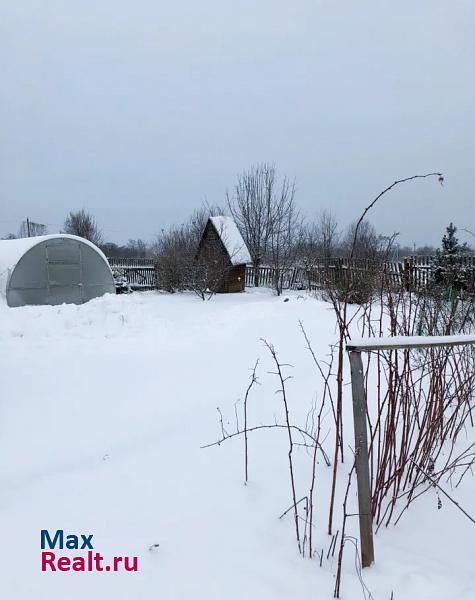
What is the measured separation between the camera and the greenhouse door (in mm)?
11555

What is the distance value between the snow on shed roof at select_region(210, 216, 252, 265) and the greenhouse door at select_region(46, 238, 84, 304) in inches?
255

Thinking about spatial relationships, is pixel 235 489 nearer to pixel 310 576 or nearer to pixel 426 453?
pixel 310 576

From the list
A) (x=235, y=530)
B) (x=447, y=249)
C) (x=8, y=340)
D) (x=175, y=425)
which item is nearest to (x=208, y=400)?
(x=175, y=425)

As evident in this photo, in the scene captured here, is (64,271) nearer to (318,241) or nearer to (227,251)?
(227,251)

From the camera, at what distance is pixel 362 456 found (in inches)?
63.6

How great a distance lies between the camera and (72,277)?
1193 centimetres

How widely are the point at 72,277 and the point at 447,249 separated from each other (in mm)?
12015

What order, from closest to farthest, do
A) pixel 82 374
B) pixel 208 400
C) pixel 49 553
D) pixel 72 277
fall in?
pixel 49 553 < pixel 208 400 < pixel 82 374 < pixel 72 277

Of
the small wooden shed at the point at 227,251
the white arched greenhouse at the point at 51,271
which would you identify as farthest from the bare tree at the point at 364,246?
the white arched greenhouse at the point at 51,271

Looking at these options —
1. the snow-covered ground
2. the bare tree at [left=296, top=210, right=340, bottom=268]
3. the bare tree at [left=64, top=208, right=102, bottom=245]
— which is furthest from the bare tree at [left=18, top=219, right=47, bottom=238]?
the snow-covered ground

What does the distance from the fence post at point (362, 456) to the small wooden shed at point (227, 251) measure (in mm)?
13848

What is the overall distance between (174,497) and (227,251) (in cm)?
1476

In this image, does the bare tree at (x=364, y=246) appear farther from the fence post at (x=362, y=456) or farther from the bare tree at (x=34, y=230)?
the bare tree at (x=34, y=230)

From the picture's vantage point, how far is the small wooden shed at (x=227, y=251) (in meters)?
16.1
